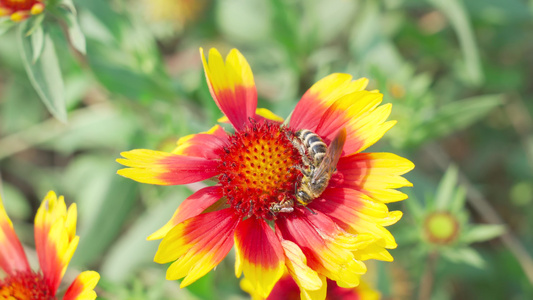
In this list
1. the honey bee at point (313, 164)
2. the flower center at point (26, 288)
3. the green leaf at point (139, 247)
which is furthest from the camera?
the green leaf at point (139, 247)

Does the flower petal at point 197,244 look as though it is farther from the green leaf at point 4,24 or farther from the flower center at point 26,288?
the green leaf at point 4,24

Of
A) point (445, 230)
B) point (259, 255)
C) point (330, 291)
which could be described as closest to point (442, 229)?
point (445, 230)

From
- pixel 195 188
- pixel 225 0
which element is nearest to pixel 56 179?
pixel 225 0

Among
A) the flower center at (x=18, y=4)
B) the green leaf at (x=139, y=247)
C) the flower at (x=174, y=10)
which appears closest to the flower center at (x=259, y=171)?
the flower center at (x=18, y=4)

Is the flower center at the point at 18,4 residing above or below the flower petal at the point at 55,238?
above

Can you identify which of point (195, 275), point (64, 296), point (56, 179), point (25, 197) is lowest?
point (25, 197)

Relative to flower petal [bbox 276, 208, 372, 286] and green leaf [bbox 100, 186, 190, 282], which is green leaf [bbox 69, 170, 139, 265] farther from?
flower petal [bbox 276, 208, 372, 286]

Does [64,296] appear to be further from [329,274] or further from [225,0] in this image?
[225,0]
